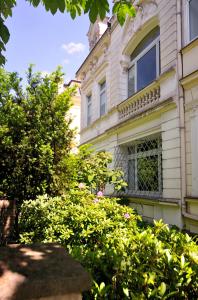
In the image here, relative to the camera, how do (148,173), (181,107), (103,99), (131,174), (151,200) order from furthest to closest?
1. (103,99)
2. (131,174)
3. (148,173)
4. (151,200)
5. (181,107)

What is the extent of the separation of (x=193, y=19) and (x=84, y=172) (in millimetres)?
4766

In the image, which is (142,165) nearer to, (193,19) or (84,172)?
(84,172)

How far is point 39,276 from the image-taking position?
4.24 feet

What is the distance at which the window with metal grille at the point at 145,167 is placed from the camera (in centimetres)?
715

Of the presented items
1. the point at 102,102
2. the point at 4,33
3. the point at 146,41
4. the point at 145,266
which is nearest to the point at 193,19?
the point at 146,41

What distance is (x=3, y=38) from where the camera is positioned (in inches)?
93.4

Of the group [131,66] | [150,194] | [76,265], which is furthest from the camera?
[131,66]

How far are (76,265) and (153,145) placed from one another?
249 inches

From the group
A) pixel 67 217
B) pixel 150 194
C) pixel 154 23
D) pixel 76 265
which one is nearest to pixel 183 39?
pixel 154 23

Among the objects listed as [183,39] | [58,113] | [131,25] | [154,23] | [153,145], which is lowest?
[153,145]

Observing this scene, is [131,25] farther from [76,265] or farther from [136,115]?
[76,265]

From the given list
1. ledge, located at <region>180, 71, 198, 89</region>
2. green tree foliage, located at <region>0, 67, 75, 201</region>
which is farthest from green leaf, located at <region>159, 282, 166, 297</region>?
ledge, located at <region>180, 71, 198, 89</region>

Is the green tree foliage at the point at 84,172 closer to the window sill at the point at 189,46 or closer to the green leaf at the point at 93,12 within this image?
the window sill at the point at 189,46

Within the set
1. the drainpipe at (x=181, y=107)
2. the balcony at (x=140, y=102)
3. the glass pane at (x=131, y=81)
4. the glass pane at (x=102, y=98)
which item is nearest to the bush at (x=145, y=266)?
the drainpipe at (x=181, y=107)
